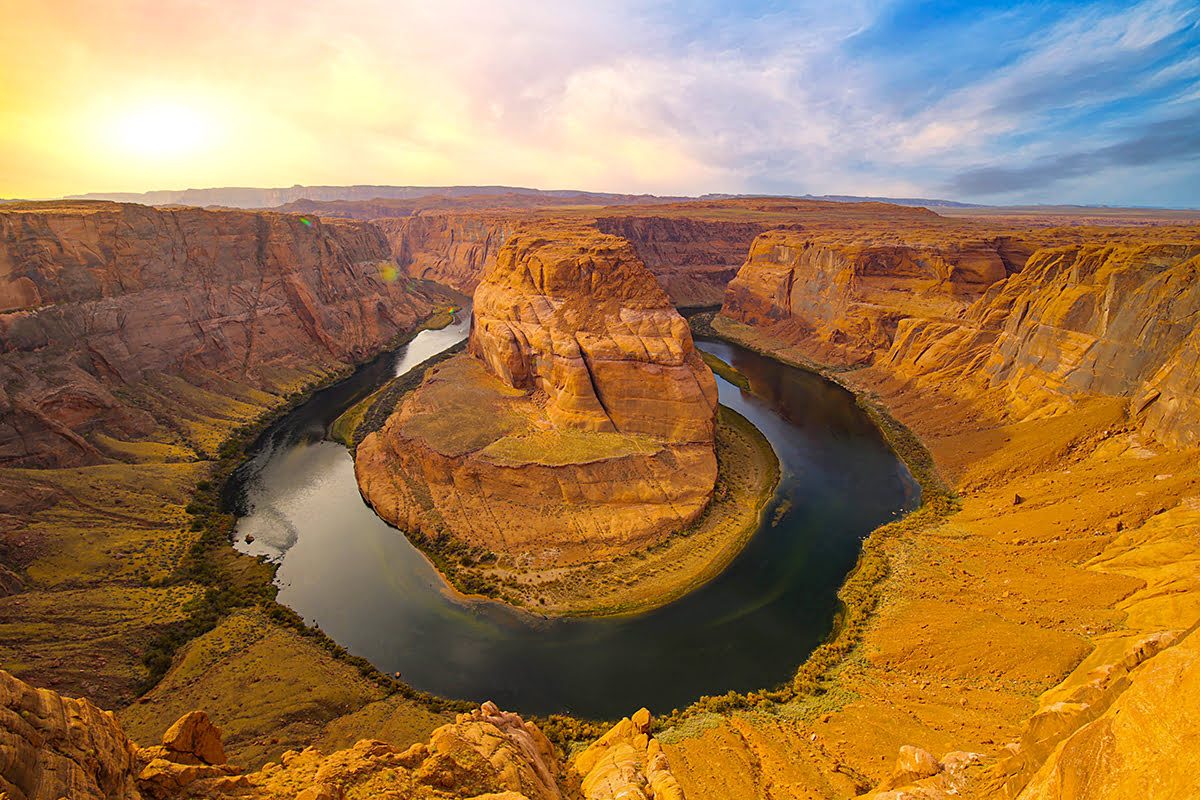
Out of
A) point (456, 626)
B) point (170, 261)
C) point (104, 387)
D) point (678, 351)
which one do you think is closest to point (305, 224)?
point (170, 261)

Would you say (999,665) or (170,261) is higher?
(170,261)

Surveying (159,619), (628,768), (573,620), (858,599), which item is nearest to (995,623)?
(858,599)

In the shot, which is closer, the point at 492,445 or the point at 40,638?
the point at 40,638

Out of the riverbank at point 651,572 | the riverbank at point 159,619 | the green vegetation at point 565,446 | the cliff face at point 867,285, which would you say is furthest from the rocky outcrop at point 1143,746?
the cliff face at point 867,285

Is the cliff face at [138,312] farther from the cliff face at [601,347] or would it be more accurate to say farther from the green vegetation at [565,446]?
the cliff face at [601,347]

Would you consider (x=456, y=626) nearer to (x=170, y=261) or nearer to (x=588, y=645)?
(x=588, y=645)
